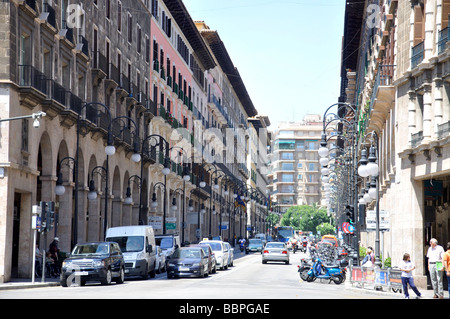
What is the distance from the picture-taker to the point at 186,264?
1485 inches

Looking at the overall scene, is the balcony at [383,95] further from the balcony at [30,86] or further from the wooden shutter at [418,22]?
the balcony at [30,86]

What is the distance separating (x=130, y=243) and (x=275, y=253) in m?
22.6

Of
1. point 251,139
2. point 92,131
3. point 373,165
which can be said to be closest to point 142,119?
point 92,131

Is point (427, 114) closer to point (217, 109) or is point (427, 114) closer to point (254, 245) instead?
point (254, 245)

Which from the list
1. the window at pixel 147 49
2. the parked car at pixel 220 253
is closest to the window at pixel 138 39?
the window at pixel 147 49

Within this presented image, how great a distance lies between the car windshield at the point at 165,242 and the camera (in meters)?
47.8

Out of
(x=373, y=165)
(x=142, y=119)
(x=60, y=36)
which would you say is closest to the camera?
(x=373, y=165)

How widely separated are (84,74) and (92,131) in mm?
3170

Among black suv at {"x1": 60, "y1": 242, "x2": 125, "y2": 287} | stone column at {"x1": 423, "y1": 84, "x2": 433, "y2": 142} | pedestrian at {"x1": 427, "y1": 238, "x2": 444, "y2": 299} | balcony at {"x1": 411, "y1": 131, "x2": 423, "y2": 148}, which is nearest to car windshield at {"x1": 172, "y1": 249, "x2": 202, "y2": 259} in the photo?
black suv at {"x1": 60, "y1": 242, "x2": 125, "y2": 287}

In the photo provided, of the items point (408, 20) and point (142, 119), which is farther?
point (142, 119)

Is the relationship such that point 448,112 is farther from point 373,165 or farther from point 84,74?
point 84,74

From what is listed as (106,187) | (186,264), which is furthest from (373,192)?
(106,187)

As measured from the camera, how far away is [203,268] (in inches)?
1517
